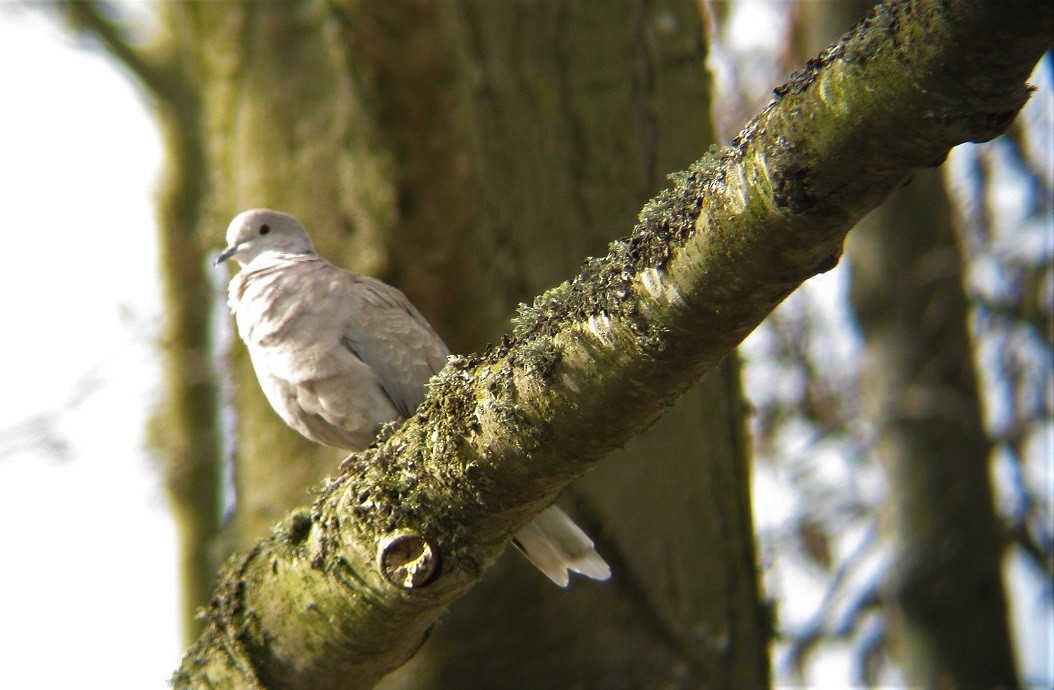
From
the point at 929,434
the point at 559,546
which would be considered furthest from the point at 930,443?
the point at 559,546

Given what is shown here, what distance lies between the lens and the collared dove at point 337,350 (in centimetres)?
325

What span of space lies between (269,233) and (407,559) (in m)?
1.98

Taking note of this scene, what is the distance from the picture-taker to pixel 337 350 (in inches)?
129

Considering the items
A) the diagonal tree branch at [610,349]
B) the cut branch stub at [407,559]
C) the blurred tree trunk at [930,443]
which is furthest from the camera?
the blurred tree trunk at [930,443]

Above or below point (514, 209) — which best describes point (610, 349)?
below

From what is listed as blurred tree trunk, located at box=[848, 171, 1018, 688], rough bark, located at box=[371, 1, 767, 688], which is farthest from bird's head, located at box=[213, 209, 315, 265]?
blurred tree trunk, located at box=[848, 171, 1018, 688]

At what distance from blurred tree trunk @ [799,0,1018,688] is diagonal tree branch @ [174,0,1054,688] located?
307 cm

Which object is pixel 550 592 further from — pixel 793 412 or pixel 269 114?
pixel 793 412

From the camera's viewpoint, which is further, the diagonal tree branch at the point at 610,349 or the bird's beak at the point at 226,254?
the bird's beak at the point at 226,254

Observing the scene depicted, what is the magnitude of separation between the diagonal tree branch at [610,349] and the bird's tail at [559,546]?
57cm

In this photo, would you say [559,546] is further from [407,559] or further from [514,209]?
[514,209]

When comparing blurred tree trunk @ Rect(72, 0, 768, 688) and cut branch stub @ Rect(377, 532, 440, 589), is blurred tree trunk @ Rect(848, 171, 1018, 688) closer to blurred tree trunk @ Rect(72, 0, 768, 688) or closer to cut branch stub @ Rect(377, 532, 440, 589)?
blurred tree trunk @ Rect(72, 0, 768, 688)

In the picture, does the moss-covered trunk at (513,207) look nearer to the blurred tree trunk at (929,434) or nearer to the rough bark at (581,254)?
the rough bark at (581,254)


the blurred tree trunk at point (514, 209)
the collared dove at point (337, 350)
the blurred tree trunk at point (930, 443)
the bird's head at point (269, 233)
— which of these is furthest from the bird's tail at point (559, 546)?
the blurred tree trunk at point (930, 443)
